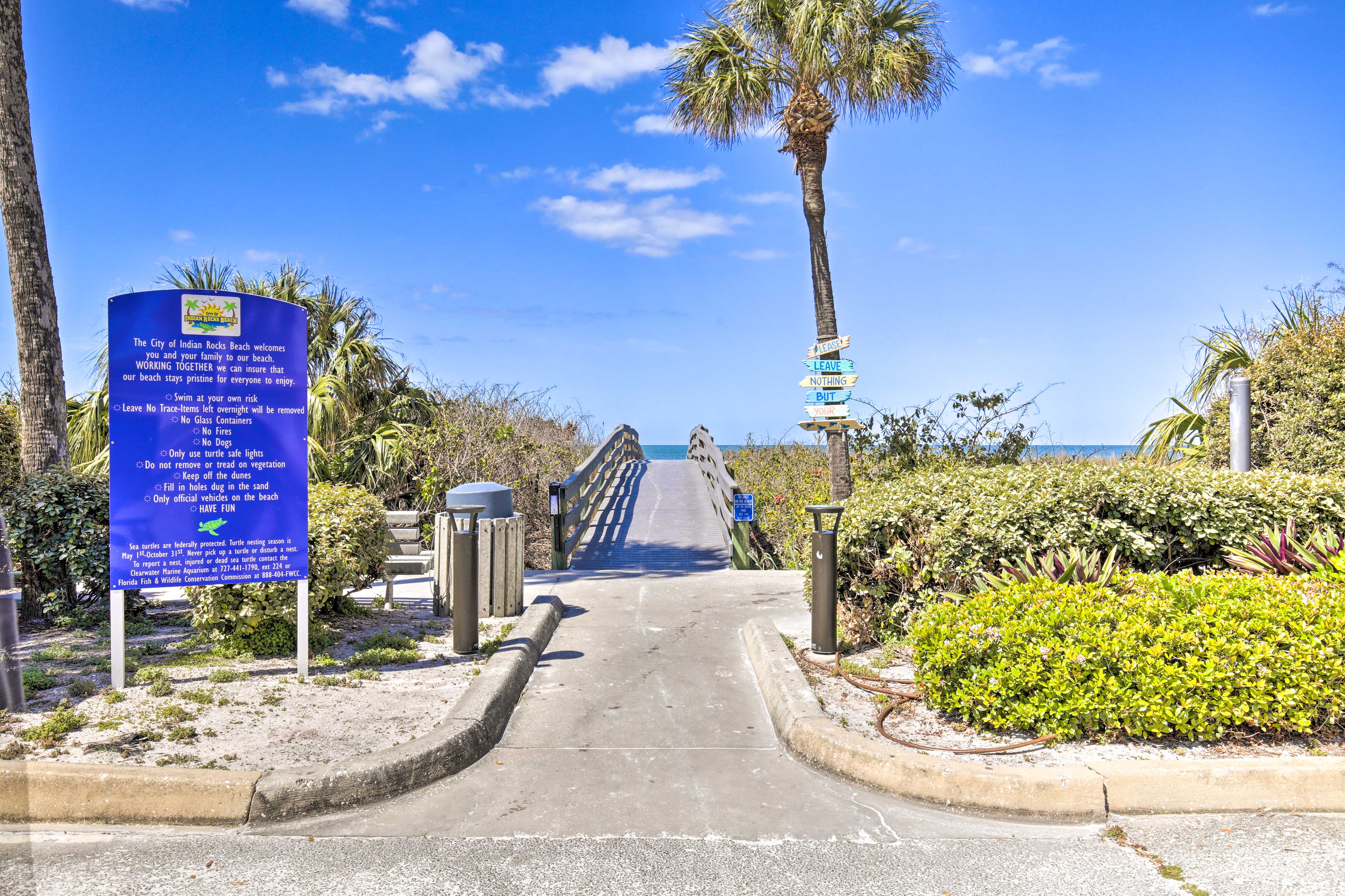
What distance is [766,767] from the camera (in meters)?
4.32

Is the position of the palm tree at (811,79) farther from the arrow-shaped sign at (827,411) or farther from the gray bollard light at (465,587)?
the gray bollard light at (465,587)

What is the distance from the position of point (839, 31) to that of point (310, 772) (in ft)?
34.8

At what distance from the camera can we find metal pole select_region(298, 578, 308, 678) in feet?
17.8

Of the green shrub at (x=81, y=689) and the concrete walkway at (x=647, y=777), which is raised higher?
the green shrub at (x=81, y=689)

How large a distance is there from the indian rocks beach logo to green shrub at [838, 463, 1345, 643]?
15.3 ft

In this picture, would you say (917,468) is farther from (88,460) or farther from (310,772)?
(88,460)

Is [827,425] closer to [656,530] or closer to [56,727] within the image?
[656,530]

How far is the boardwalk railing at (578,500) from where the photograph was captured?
10609 mm

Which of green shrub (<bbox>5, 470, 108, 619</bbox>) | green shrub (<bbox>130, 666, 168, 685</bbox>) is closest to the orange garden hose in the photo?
green shrub (<bbox>130, 666, 168, 685</bbox>)

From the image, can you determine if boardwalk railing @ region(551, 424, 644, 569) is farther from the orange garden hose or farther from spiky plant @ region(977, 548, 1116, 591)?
spiky plant @ region(977, 548, 1116, 591)

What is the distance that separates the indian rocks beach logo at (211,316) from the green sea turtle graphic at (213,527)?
1.22 meters

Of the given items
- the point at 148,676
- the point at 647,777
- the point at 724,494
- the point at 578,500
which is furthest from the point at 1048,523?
the point at 578,500

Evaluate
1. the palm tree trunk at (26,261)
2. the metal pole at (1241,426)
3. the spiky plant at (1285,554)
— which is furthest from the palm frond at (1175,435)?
the palm tree trunk at (26,261)

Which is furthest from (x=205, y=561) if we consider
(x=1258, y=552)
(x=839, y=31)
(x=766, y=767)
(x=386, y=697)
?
(x=839, y=31)
